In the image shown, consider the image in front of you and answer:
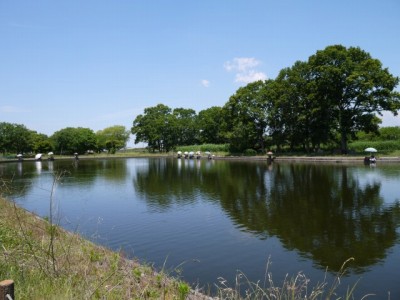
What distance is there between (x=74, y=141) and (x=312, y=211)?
85.3 metres

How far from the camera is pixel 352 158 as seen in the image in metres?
40.9

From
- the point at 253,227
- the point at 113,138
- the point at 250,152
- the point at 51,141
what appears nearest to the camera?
the point at 253,227

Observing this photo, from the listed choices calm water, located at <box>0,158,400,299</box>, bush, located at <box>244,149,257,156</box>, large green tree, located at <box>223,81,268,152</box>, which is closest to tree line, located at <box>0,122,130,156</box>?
large green tree, located at <box>223,81,268,152</box>

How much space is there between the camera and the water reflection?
9.86 m

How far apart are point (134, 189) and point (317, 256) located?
→ 16.8m

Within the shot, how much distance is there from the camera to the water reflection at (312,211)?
9859mm

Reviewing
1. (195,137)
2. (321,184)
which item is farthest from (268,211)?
(195,137)

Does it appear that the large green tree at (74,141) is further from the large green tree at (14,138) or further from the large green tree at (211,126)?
the large green tree at (211,126)

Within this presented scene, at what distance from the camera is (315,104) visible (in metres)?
49.0

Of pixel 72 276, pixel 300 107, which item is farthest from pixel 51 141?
pixel 72 276

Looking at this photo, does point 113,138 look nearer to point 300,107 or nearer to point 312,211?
point 300,107

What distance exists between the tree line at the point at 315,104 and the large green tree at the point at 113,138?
46.1m

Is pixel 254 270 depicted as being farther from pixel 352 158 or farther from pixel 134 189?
pixel 352 158

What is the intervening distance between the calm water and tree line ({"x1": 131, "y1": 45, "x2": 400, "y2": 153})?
80.8 ft
